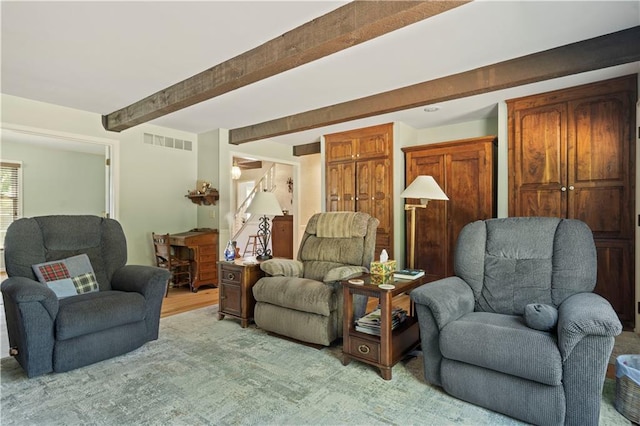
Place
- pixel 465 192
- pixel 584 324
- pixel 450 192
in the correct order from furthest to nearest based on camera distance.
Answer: pixel 450 192 < pixel 465 192 < pixel 584 324

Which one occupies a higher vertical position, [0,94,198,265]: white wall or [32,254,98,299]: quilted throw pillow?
[0,94,198,265]: white wall

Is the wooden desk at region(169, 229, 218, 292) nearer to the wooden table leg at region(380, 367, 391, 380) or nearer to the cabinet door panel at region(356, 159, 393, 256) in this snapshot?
the cabinet door panel at region(356, 159, 393, 256)

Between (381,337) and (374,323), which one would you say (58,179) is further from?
(381,337)

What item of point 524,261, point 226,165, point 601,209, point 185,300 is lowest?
point 185,300

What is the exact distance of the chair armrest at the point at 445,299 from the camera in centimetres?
201

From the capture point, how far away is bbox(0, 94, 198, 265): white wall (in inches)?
159

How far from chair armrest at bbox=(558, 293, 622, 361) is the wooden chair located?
4.31 m

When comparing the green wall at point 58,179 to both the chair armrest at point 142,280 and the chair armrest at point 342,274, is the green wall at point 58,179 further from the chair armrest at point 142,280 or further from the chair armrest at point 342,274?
the chair armrest at point 342,274

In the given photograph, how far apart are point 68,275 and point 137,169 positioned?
8.22 ft

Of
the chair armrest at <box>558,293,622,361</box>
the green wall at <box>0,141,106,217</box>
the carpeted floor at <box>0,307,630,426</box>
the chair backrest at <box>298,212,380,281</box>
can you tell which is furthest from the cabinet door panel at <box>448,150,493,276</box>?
the green wall at <box>0,141,106,217</box>

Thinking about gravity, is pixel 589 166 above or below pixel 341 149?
below

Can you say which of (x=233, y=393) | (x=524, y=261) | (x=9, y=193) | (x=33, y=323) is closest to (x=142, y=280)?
(x=33, y=323)

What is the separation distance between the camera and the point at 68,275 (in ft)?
8.89

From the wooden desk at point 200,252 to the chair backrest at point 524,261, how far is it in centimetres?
363
